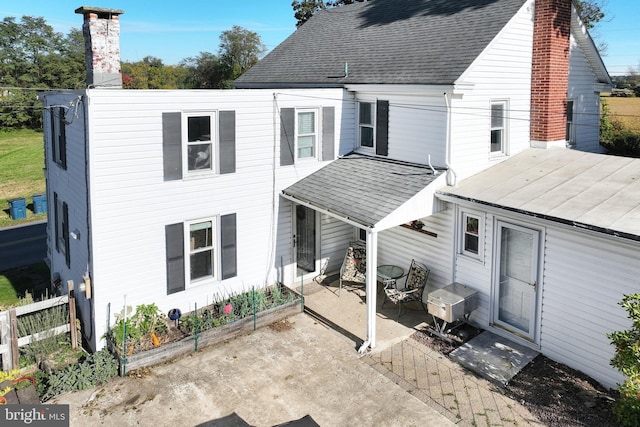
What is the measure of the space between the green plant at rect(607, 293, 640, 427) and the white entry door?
2409mm

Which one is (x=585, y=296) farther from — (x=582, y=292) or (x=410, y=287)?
(x=410, y=287)

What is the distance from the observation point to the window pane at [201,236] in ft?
36.9

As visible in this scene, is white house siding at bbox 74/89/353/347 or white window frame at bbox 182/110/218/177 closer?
white house siding at bbox 74/89/353/347

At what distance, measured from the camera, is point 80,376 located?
29.8 feet

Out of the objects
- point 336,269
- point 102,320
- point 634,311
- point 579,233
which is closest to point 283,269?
point 336,269

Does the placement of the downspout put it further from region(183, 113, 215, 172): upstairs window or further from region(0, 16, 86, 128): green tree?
region(0, 16, 86, 128): green tree

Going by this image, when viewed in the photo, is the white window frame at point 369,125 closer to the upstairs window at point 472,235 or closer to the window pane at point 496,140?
the window pane at point 496,140

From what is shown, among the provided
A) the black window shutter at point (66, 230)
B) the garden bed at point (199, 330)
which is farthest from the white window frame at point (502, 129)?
the black window shutter at point (66, 230)

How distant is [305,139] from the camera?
12.9 metres

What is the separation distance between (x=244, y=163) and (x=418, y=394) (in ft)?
21.1

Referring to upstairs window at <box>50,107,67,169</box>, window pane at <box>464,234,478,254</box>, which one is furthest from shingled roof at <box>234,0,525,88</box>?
upstairs window at <box>50,107,67,169</box>

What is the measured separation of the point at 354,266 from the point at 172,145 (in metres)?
5.73

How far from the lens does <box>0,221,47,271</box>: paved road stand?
55.5 ft

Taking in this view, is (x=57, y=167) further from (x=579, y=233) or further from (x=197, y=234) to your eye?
(x=579, y=233)
